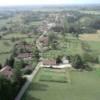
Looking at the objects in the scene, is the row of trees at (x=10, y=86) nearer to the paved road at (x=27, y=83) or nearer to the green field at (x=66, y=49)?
the paved road at (x=27, y=83)

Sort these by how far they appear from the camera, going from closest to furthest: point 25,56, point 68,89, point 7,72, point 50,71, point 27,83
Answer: point 68,89 < point 27,83 < point 7,72 < point 50,71 < point 25,56

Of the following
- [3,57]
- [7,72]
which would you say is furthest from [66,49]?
[7,72]

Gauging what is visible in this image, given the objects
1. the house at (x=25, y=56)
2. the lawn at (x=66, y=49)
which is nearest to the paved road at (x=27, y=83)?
the house at (x=25, y=56)

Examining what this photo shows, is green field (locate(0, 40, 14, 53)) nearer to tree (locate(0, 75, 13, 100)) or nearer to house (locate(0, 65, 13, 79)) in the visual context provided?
house (locate(0, 65, 13, 79))

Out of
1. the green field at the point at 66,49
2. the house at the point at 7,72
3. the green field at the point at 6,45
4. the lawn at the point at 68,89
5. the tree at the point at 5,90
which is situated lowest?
the green field at the point at 66,49

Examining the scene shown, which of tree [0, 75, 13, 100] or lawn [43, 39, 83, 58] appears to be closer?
tree [0, 75, 13, 100]

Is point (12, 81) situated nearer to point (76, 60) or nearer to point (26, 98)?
point (26, 98)

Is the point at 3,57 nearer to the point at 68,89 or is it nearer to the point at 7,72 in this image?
the point at 7,72

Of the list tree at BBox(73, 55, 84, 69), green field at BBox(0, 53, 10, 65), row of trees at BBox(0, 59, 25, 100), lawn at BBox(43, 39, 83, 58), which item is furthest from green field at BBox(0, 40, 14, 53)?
row of trees at BBox(0, 59, 25, 100)
